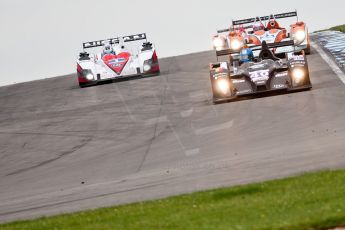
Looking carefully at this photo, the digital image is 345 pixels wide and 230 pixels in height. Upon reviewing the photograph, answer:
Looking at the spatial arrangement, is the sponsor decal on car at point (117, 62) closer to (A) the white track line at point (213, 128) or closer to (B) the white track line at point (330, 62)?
(B) the white track line at point (330, 62)

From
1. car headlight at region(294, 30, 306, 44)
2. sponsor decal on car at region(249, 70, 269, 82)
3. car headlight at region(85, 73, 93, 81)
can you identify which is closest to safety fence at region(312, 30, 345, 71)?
car headlight at region(294, 30, 306, 44)

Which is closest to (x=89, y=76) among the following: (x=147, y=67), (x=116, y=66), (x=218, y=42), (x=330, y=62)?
(x=116, y=66)

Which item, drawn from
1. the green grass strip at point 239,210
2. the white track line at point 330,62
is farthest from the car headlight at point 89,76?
the green grass strip at point 239,210

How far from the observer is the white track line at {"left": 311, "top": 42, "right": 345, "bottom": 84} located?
25203 millimetres

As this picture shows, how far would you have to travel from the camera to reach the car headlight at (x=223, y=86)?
23203mm

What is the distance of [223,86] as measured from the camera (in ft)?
→ 76.3

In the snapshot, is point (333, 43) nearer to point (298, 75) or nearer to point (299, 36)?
point (299, 36)

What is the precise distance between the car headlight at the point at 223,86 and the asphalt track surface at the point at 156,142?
16.7 inches

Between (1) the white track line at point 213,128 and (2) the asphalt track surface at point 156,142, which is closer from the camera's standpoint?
(2) the asphalt track surface at point 156,142

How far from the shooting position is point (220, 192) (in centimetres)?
1292

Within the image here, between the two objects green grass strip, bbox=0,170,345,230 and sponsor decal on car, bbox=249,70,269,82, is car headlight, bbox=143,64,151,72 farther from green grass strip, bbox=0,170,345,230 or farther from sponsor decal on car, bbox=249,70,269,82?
green grass strip, bbox=0,170,345,230

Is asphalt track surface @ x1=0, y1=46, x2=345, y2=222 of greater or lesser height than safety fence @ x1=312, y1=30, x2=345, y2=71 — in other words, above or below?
above

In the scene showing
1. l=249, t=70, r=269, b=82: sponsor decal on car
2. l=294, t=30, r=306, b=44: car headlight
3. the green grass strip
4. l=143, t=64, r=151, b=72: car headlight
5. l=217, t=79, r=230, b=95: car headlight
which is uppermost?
the green grass strip

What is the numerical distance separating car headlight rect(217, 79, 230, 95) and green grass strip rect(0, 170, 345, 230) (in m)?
10.0
